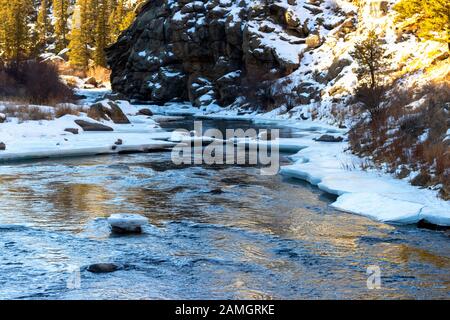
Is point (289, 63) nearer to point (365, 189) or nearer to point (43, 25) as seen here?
point (365, 189)

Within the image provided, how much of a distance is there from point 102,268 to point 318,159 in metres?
12.0

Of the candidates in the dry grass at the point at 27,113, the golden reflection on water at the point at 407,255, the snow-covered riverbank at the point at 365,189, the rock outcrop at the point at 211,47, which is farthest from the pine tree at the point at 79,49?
the golden reflection on water at the point at 407,255

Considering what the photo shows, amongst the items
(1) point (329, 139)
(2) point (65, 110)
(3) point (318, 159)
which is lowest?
(3) point (318, 159)

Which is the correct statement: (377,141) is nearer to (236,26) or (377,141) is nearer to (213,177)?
(213,177)

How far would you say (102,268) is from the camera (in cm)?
757

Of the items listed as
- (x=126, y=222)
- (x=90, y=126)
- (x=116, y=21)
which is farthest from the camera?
(x=116, y=21)

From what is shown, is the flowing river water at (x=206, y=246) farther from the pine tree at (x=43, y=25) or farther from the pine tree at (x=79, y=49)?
the pine tree at (x=43, y=25)

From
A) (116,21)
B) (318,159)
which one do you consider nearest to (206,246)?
(318,159)

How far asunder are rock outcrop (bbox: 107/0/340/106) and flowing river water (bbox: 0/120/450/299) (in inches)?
1488

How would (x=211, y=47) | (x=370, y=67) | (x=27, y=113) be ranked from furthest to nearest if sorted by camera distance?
(x=211, y=47), (x=370, y=67), (x=27, y=113)

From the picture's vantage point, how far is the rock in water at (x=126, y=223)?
9.65 m

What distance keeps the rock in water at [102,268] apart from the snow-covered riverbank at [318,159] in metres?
5.56

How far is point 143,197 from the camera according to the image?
1298 cm

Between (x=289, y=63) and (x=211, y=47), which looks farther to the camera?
(x=211, y=47)
